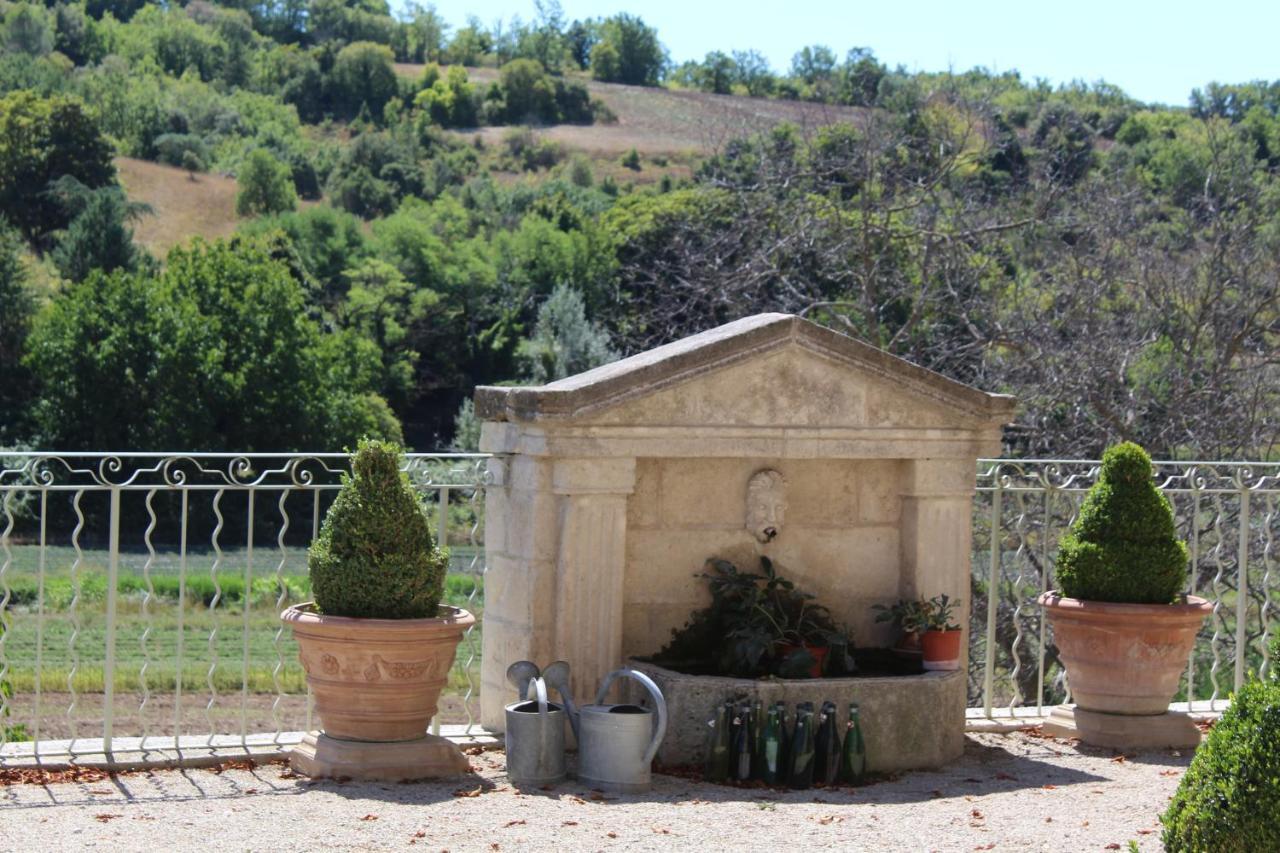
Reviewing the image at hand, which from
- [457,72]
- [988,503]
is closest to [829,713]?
[988,503]

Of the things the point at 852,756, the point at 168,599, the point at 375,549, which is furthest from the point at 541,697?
the point at 168,599

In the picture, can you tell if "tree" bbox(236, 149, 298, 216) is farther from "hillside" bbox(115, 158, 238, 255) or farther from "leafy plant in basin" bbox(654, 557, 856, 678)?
"leafy plant in basin" bbox(654, 557, 856, 678)

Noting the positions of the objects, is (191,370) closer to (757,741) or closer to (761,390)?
(761,390)

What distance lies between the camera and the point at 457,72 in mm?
97500

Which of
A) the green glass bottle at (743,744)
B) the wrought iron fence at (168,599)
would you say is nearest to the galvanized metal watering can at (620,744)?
the green glass bottle at (743,744)

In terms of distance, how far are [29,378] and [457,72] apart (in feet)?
191

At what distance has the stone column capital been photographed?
6.57m

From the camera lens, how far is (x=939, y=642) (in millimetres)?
6977

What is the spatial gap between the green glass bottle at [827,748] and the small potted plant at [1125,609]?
1477mm

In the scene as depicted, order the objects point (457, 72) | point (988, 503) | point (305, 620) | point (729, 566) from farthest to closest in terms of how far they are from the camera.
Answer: point (457, 72), point (988, 503), point (729, 566), point (305, 620)

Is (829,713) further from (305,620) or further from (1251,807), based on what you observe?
(1251,807)

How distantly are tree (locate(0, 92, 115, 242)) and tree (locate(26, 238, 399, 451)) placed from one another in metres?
18.4

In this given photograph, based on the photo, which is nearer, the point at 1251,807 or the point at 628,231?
the point at 1251,807

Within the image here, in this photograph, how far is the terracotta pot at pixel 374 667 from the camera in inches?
235
